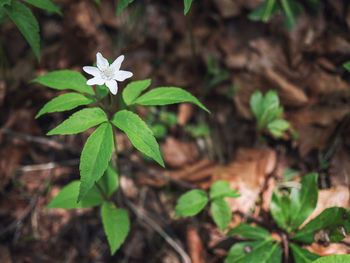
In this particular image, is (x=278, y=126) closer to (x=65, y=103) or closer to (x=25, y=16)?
(x=65, y=103)

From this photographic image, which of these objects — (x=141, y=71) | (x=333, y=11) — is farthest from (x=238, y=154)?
(x=333, y=11)

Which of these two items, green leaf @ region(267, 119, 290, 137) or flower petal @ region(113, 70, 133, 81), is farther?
green leaf @ region(267, 119, 290, 137)

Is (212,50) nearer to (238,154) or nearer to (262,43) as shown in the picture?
(262,43)

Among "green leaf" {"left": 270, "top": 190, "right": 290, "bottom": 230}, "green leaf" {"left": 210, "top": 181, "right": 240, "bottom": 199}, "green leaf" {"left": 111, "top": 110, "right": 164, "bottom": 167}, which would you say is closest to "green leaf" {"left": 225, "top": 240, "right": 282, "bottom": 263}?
"green leaf" {"left": 270, "top": 190, "right": 290, "bottom": 230}

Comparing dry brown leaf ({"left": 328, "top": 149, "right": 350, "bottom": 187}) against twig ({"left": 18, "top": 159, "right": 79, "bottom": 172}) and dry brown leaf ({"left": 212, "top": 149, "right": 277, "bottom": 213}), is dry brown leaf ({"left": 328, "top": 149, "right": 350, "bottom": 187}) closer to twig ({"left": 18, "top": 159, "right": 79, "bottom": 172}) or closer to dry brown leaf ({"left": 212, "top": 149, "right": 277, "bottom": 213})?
dry brown leaf ({"left": 212, "top": 149, "right": 277, "bottom": 213})

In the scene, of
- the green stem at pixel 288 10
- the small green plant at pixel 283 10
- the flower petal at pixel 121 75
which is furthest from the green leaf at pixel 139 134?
the green stem at pixel 288 10

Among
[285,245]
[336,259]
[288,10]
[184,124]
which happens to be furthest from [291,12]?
[336,259]
